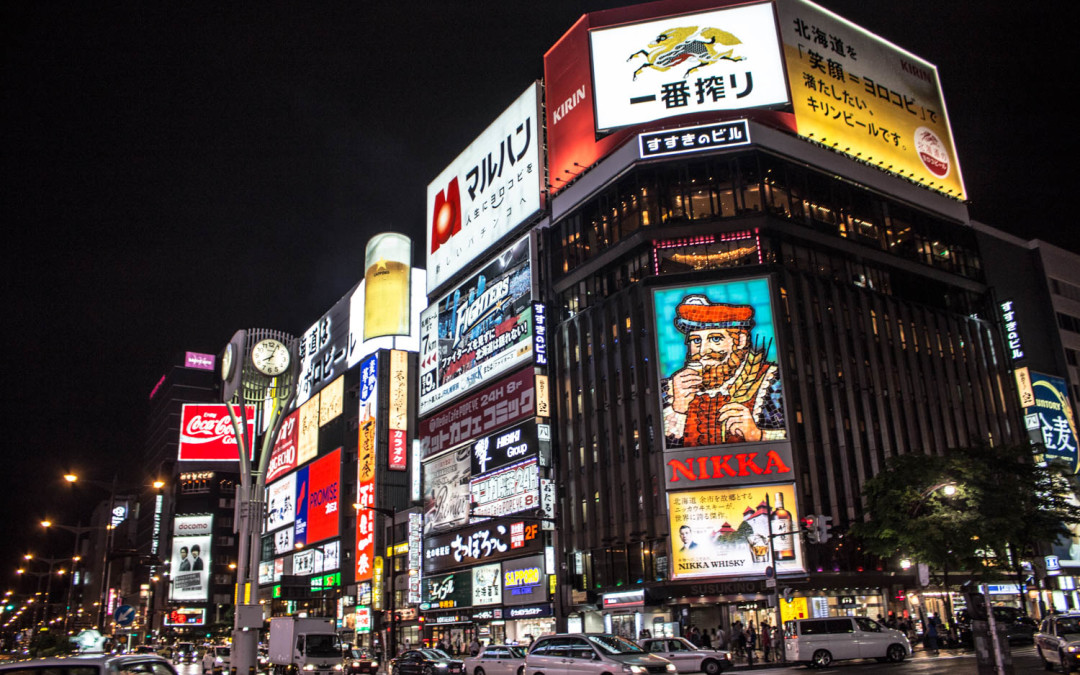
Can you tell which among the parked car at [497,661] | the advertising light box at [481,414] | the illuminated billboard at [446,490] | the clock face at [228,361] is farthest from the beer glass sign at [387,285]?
the clock face at [228,361]

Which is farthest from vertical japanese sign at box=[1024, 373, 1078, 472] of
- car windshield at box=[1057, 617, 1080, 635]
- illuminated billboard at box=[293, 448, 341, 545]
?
illuminated billboard at box=[293, 448, 341, 545]

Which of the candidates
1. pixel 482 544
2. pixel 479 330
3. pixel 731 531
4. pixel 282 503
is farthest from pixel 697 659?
pixel 282 503

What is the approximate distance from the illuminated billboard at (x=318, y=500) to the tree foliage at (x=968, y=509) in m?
58.6

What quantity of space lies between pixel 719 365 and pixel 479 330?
22213 mm

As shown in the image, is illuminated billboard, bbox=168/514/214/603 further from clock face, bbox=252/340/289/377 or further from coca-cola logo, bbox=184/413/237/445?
clock face, bbox=252/340/289/377

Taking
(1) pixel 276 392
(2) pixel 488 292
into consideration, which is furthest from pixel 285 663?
(2) pixel 488 292

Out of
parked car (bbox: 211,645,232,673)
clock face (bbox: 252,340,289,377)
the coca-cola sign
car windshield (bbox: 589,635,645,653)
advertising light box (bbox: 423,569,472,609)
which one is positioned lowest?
parked car (bbox: 211,645,232,673)

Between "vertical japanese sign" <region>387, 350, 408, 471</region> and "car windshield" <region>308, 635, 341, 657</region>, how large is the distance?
131 ft

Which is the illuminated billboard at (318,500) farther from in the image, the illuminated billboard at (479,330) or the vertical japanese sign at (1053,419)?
the vertical japanese sign at (1053,419)

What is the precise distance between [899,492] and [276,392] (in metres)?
25.7

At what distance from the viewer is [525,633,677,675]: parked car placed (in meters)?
19.7

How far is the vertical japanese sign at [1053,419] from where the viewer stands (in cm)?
5878

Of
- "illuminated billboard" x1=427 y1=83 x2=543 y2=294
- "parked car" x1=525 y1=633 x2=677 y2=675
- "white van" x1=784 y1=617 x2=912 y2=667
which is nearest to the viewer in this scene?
"parked car" x1=525 y1=633 x2=677 y2=675

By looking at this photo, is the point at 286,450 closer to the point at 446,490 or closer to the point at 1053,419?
the point at 446,490
